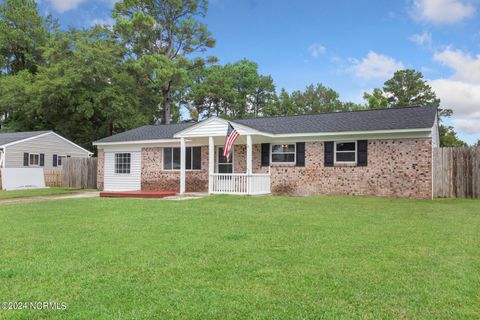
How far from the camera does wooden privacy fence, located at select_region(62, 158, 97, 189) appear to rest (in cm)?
2345

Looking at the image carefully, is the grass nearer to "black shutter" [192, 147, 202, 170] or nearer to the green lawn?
the green lawn

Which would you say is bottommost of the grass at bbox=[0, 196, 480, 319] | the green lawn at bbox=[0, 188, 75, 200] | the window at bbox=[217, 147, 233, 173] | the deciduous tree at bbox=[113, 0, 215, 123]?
the grass at bbox=[0, 196, 480, 319]

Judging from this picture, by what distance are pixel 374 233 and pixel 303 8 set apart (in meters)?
13.9

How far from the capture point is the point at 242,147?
61.1 feet

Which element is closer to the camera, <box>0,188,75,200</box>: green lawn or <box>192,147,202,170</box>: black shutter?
<box>0,188,75,200</box>: green lawn

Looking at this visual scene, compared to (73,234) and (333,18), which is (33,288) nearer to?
(73,234)

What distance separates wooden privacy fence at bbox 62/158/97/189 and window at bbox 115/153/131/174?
2.52 m

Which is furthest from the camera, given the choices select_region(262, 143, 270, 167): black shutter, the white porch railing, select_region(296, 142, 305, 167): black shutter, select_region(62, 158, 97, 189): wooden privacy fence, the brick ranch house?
select_region(62, 158, 97, 189): wooden privacy fence

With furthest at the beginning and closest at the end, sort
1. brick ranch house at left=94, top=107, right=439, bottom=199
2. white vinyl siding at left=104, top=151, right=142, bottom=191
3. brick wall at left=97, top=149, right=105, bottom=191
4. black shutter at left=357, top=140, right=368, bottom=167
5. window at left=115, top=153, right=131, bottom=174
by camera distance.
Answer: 1. brick wall at left=97, top=149, right=105, bottom=191
2. window at left=115, top=153, right=131, bottom=174
3. white vinyl siding at left=104, top=151, right=142, bottom=191
4. black shutter at left=357, top=140, right=368, bottom=167
5. brick ranch house at left=94, top=107, right=439, bottom=199

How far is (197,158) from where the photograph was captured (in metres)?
19.7

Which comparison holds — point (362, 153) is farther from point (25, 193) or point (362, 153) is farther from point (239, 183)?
point (25, 193)

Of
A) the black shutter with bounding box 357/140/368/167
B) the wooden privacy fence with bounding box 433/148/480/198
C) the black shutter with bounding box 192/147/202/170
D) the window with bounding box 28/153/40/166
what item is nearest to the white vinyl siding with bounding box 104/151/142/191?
the black shutter with bounding box 192/147/202/170

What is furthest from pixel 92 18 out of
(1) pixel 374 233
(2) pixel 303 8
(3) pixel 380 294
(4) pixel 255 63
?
(3) pixel 380 294

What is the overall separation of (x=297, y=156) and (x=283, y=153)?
713mm
